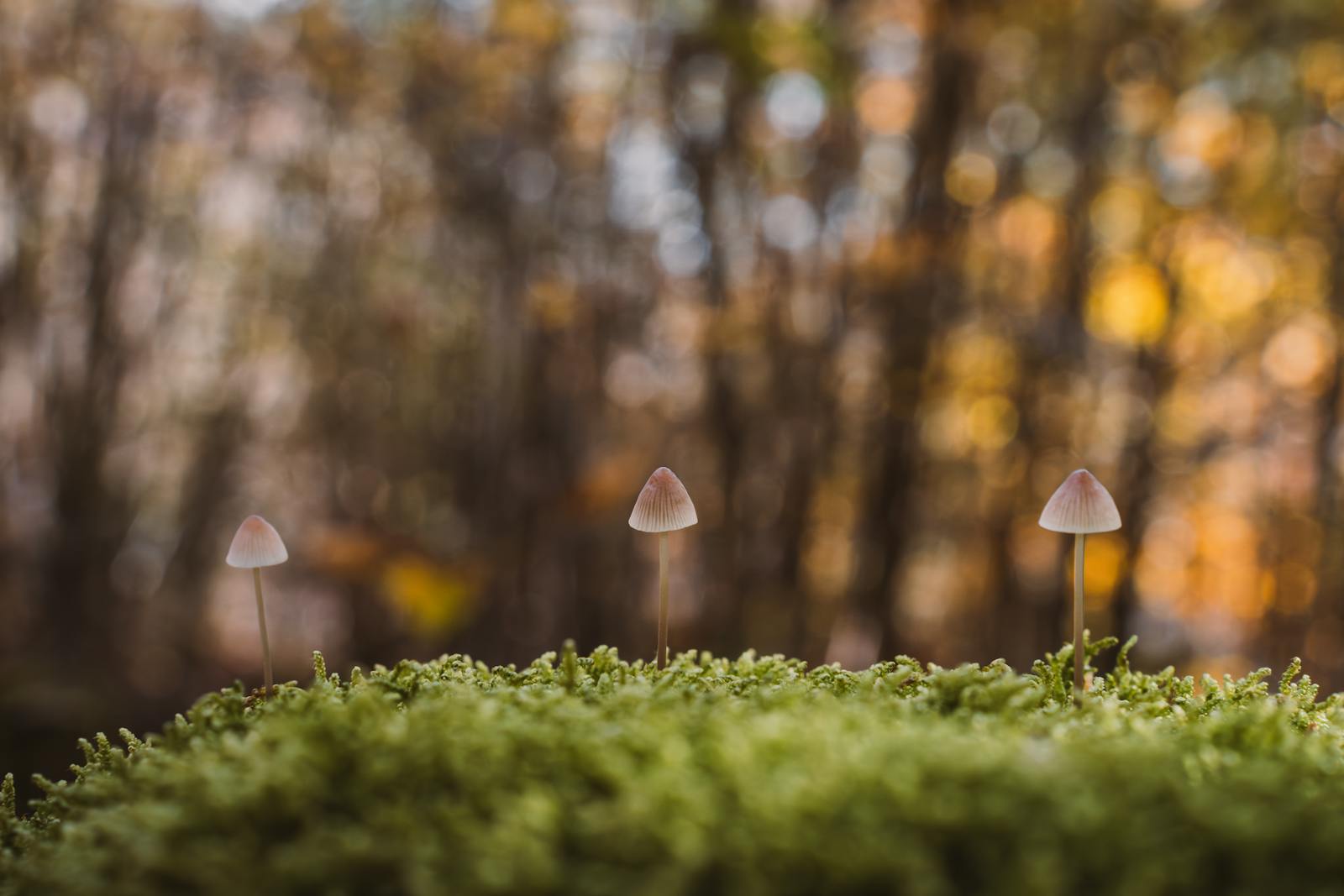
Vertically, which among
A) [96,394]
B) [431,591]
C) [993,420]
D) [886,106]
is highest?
[886,106]

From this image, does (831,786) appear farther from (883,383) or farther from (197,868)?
(883,383)

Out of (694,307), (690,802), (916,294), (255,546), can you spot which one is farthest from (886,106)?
(690,802)

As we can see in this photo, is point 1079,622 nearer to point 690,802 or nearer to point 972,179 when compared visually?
point 690,802

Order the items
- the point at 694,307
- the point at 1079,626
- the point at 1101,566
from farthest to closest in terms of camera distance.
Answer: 1. the point at 1101,566
2. the point at 694,307
3. the point at 1079,626

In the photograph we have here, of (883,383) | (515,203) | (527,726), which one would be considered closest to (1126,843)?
(527,726)

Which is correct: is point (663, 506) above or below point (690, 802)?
above

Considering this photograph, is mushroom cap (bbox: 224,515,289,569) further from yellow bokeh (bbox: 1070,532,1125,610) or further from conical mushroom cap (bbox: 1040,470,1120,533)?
yellow bokeh (bbox: 1070,532,1125,610)

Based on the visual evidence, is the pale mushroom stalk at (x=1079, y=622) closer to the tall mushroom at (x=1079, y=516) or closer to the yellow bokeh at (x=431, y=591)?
the tall mushroom at (x=1079, y=516)
